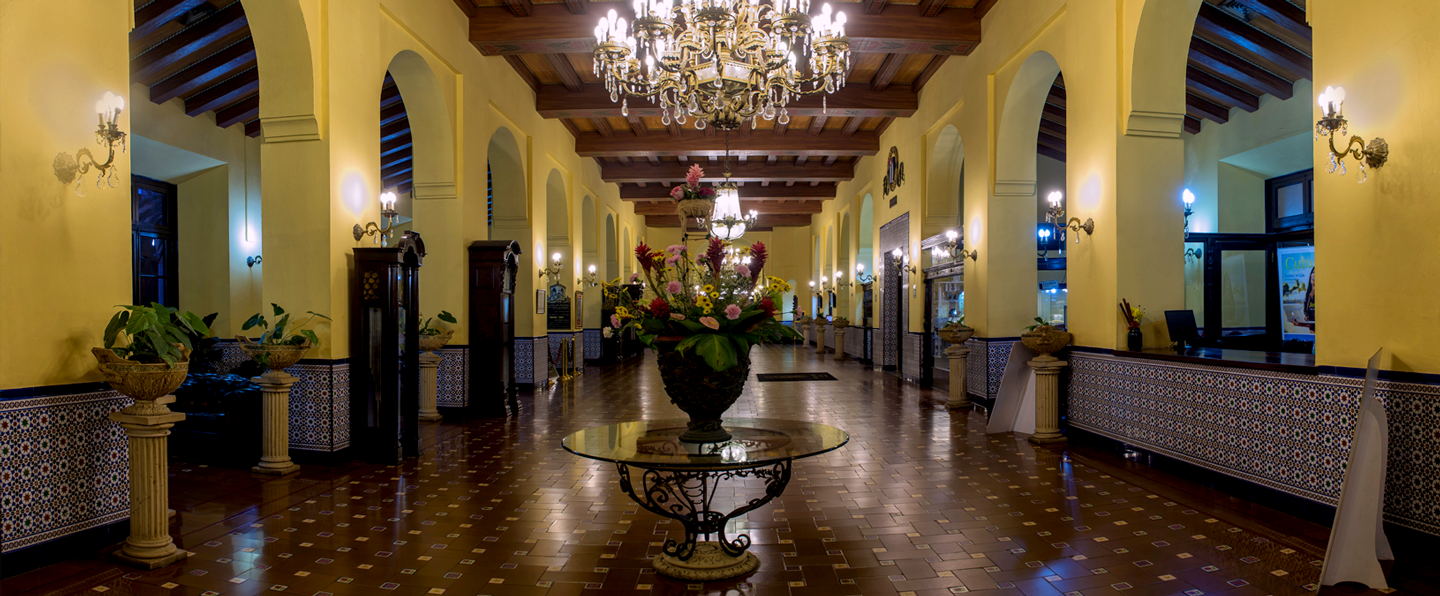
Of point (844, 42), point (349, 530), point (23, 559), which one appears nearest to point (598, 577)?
point (349, 530)

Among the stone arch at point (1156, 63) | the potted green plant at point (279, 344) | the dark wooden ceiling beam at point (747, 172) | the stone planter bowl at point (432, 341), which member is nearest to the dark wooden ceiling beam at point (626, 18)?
the stone arch at point (1156, 63)

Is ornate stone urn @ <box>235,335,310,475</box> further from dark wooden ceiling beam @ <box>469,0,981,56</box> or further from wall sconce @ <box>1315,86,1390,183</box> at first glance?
wall sconce @ <box>1315,86,1390,183</box>

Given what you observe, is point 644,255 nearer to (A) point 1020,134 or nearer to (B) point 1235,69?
(A) point 1020,134

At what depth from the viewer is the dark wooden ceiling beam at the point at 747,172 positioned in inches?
636

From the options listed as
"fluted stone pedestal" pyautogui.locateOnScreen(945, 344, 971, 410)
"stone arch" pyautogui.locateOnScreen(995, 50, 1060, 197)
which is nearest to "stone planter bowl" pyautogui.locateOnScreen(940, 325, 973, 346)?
"fluted stone pedestal" pyautogui.locateOnScreen(945, 344, 971, 410)

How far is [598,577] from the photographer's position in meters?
3.18

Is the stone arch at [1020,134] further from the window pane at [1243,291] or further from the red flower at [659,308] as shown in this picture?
the red flower at [659,308]

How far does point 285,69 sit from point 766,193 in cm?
1457

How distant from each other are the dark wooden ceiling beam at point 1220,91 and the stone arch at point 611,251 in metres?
12.1

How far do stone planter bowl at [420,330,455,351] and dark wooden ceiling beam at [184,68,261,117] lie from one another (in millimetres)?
5062

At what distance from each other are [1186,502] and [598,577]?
12.0ft

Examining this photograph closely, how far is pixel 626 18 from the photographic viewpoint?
325 inches

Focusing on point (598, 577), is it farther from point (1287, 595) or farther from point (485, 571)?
point (1287, 595)

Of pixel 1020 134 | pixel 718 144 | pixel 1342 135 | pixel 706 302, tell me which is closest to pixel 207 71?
pixel 718 144
